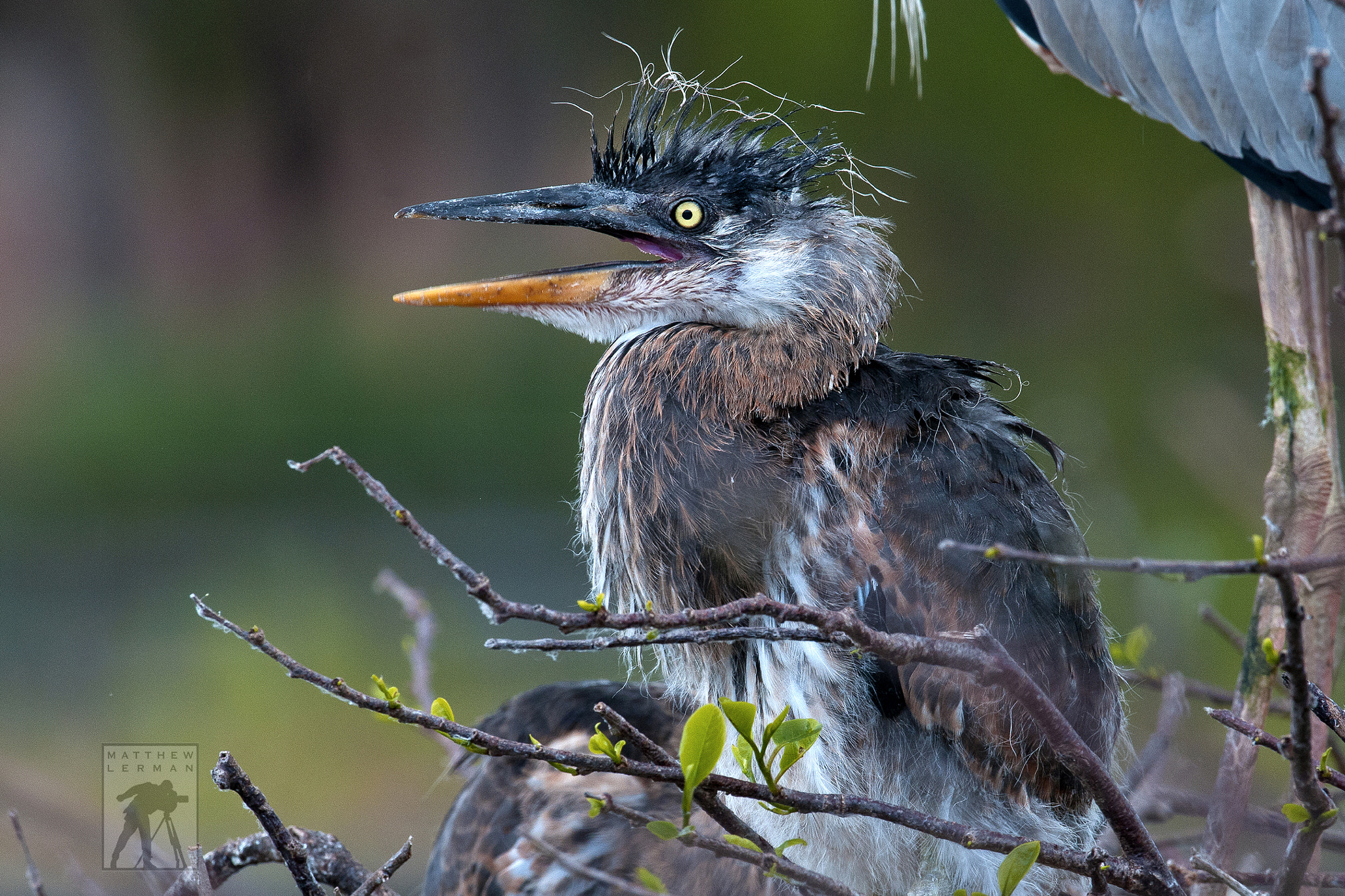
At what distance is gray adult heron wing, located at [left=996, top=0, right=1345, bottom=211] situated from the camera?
4.08 feet

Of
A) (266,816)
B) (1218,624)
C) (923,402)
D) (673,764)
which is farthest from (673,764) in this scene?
(1218,624)

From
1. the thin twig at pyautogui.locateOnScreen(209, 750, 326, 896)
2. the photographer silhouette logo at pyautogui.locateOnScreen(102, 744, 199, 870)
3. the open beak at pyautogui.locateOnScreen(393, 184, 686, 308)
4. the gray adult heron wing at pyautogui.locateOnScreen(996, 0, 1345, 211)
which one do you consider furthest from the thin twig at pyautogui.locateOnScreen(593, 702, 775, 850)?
the gray adult heron wing at pyautogui.locateOnScreen(996, 0, 1345, 211)

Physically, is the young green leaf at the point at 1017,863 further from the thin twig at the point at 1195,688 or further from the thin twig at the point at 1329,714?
the thin twig at the point at 1195,688

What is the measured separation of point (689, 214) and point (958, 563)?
43cm

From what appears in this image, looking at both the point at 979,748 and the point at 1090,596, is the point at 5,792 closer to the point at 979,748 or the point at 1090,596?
the point at 979,748

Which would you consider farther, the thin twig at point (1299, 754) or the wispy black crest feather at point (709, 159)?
the wispy black crest feather at point (709, 159)

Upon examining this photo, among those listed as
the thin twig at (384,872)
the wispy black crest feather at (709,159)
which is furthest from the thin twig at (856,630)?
the wispy black crest feather at (709,159)

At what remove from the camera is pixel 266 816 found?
750 millimetres

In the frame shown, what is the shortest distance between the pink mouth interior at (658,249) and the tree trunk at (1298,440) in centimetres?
61

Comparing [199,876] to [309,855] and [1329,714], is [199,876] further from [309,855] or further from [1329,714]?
[1329,714]

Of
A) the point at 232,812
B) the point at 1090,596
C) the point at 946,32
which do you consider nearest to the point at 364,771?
the point at 232,812

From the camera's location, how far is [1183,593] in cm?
240

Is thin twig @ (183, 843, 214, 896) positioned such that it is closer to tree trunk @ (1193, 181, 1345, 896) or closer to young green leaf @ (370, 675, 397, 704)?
young green leaf @ (370, 675, 397, 704)

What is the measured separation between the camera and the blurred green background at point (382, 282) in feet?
10.5
